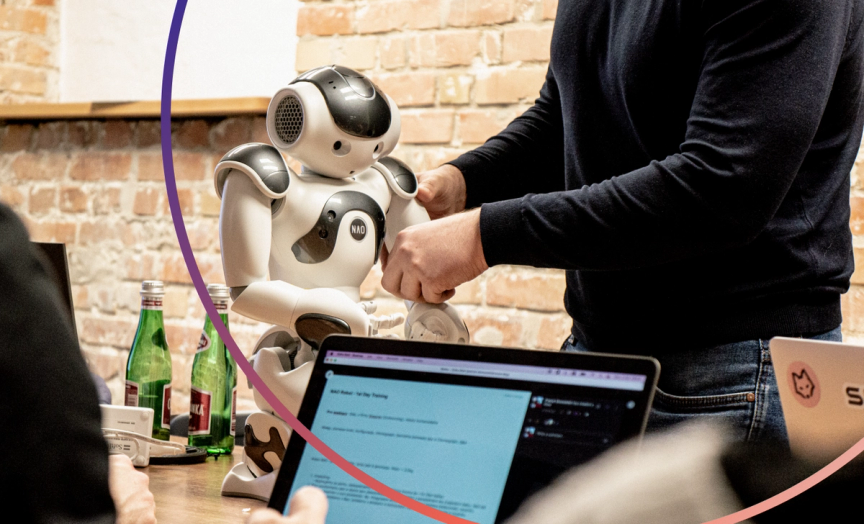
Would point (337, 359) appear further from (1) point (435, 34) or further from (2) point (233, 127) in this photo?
(2) point (233, 127)

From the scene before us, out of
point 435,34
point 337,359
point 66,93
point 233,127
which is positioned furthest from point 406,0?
point 337,359

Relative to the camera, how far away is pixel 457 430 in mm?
513

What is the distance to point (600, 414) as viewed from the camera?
484mm

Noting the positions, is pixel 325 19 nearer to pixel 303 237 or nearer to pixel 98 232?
pixel 98 232

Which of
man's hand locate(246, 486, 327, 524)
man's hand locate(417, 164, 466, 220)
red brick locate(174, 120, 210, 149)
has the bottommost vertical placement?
red brick locate(174, 120, 210, 149)

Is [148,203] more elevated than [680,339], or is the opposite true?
[680,339]

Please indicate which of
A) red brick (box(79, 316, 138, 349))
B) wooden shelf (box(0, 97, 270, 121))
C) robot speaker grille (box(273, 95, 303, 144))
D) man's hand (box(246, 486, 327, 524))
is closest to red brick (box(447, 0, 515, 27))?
wooden shelf (box(0, 97, 270, 121))

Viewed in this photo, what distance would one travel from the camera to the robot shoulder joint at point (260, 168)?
2.80 feet

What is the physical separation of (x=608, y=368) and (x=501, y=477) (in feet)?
0.29

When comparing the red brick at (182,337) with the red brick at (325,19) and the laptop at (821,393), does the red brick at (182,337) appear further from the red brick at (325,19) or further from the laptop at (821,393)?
the laptop at (821,393)

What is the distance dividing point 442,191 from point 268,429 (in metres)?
0.34

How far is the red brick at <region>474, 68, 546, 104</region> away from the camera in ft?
5.40

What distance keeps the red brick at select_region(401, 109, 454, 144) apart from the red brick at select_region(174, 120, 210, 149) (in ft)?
1.76

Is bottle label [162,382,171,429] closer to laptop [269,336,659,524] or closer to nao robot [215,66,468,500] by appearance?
nao robot [215,66,468,500]
